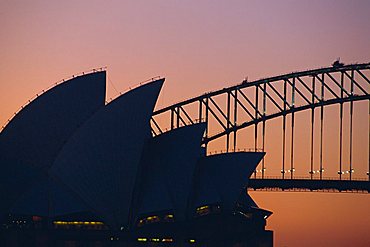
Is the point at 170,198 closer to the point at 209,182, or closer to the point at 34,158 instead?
the point at 209,182

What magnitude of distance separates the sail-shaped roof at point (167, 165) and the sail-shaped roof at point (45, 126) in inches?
267

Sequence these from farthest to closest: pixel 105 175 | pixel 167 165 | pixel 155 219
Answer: pixel 155 219, pixel 167 165, pixel 105 175

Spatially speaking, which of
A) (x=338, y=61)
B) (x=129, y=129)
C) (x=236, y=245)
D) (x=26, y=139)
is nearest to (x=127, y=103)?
(x=129, y=129)

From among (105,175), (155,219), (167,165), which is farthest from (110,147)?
(155,219)

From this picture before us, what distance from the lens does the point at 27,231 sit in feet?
373

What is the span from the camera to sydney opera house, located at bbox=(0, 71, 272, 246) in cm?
10644

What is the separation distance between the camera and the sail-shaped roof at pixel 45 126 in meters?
108

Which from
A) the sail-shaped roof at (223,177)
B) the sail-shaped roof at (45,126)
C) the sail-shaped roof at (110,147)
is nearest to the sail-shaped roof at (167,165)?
the sail-shaped roof at (110,147)

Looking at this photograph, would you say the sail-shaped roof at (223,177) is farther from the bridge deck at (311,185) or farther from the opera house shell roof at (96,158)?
the bridge deck at (311,185)

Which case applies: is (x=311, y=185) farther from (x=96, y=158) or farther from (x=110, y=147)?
(x=96, y=158)

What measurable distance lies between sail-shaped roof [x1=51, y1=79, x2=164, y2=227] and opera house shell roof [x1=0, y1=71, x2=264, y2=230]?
0.29 ft

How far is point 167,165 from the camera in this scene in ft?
A: 363

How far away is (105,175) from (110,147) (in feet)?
8.68

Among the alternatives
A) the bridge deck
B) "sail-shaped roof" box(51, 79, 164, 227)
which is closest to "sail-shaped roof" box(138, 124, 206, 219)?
"sail-shaped roof" box(51, 79, 164, 227)
